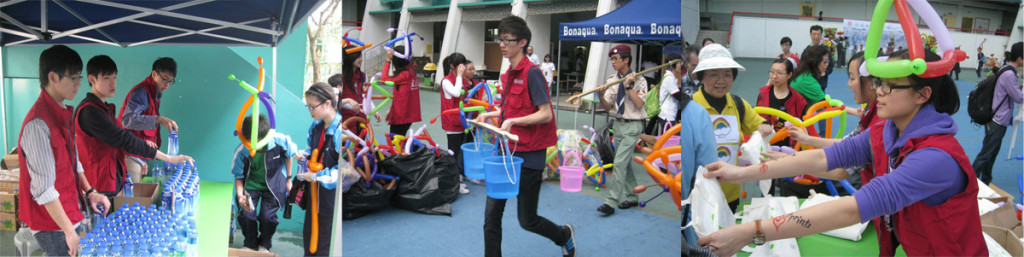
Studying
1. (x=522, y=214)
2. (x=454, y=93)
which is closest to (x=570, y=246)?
(x=522, y=214)

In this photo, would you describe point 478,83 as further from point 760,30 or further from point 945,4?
point 945,4

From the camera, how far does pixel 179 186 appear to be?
1.54m

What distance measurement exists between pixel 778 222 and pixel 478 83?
1.42 metres

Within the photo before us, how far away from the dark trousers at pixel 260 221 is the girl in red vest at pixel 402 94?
67 centimetres

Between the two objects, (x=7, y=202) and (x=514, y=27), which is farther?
(x=514, y=27)

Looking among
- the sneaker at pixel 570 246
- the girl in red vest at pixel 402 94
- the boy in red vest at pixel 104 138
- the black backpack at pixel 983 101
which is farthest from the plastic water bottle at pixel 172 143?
the black backpack at pixel 983 101

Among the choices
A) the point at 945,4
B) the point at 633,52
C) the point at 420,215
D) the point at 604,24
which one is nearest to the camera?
the point at 945,4

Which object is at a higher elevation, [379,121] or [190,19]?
[190,19]

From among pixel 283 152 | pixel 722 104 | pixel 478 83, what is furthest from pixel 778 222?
pixel 478 83

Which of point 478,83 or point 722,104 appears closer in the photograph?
point 722,104

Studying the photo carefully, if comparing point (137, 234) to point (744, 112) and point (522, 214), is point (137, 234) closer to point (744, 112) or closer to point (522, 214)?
point (522, 214)

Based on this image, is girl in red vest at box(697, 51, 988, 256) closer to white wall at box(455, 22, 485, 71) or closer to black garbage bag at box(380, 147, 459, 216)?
white wall at box(455, 22, 485, 71)

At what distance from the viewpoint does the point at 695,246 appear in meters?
1.57

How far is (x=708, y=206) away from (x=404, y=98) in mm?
1479
